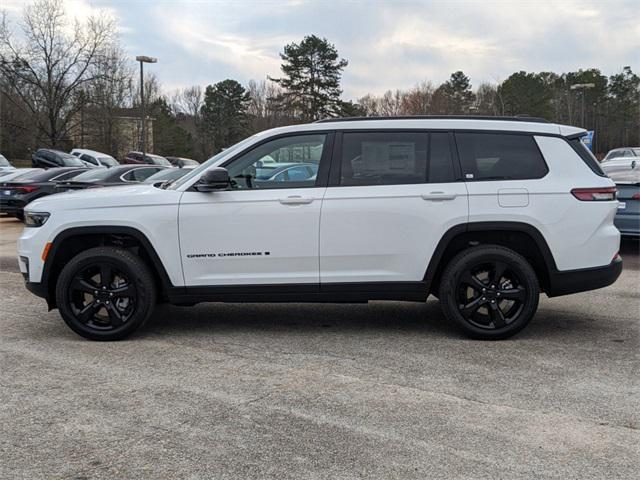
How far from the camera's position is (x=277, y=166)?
5488mm

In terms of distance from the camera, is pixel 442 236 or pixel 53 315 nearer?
pixel 442 236

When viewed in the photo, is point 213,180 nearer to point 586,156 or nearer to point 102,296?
point 102,296

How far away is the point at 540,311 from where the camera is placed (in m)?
6.59

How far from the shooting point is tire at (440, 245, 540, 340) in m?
5.31

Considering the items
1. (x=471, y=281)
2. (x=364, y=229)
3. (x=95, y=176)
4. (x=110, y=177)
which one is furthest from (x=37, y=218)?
(x=95, y=176)

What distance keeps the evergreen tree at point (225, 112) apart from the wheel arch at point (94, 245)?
6753cm

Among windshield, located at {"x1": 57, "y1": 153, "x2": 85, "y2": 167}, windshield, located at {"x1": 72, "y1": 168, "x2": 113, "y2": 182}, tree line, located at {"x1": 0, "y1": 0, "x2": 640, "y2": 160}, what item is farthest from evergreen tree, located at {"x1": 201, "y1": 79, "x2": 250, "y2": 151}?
windshield, located at {"x1": 72, "y1": 168, "x2": 113, "y2": 182}

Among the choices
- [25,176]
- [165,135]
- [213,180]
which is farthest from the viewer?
[165,135]

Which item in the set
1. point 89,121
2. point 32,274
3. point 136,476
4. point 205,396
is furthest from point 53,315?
point 89,121

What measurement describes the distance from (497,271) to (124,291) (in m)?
3.14

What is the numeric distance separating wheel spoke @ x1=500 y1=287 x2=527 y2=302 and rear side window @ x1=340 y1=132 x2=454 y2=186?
106 centimetres

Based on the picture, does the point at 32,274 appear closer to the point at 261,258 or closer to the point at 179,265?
the point at 179,265

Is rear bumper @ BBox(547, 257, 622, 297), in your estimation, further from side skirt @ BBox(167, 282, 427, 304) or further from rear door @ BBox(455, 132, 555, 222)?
side skirt @ BBox(167, 282, 427, 304)

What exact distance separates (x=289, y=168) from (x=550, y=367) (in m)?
2.68
